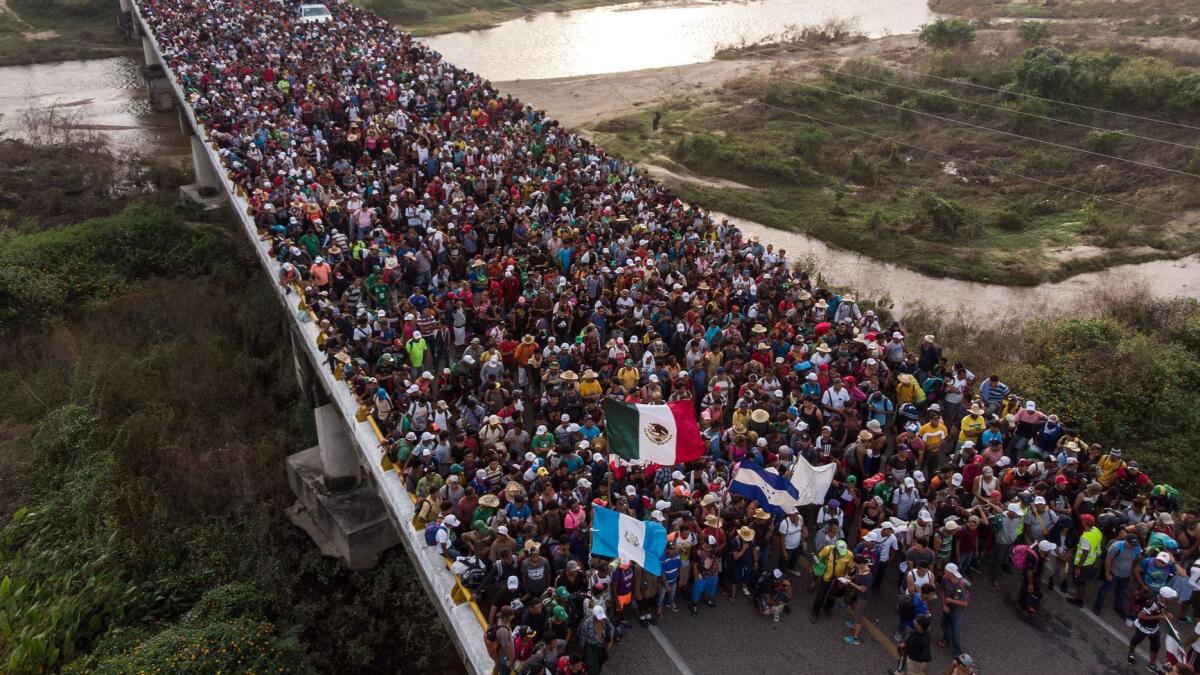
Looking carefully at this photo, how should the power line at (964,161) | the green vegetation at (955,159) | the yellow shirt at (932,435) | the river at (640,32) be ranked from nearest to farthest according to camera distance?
the yellow shirt at (932,435) < the green vegetation at (955,159) < the power line at (964,161) < the river at (640,32)

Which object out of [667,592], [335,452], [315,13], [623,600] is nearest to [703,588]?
[667,592]

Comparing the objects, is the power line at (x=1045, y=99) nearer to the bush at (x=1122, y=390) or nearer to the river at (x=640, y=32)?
the river at (x=640, y=32)

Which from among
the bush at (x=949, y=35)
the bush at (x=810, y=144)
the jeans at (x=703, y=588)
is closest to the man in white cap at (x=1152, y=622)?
the jeans at (x=703, y=588)

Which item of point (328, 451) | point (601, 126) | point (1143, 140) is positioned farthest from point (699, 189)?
point (328, 451)

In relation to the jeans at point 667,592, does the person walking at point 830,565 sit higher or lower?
higher

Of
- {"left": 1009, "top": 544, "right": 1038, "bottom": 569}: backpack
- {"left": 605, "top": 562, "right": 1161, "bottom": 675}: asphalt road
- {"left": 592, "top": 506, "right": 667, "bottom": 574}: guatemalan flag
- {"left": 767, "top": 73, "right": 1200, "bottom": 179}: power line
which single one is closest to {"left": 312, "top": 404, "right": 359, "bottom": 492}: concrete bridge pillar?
{"left": 592, "top": 506, "right": 667, "bottom": 574}: guatemalan flag
